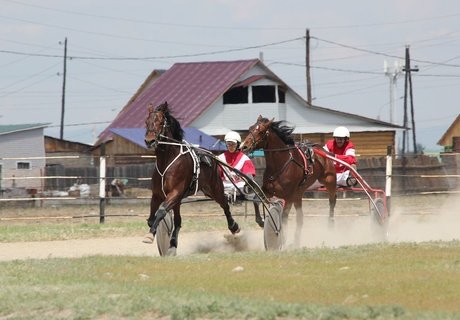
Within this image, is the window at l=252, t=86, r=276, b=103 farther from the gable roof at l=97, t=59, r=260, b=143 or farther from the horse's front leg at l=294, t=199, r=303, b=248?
the horse's front leg at l=294, t=199, r=303, b=248

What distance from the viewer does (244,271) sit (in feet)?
46.9

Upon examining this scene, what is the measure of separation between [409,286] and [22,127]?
45002 mm

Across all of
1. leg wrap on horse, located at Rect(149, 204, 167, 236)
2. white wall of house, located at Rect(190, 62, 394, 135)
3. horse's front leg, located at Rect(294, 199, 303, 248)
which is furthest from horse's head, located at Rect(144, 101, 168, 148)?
white wall of house, located at Rect(190, 62, 394, 135)

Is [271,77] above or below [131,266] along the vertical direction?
above

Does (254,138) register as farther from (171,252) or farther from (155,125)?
(171,252)

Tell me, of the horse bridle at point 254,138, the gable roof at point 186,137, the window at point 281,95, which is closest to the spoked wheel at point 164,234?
the horse bridle at point 254,138

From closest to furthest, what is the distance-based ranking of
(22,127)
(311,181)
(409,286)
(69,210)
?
(409,286) → (311,181) → (69,210) → (22,127)

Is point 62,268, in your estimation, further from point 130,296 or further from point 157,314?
point 157,314

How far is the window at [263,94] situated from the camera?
212 feet

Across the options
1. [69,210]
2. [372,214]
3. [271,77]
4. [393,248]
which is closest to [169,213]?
[393,248]

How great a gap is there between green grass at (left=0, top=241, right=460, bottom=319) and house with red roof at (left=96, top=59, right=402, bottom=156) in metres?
45.5

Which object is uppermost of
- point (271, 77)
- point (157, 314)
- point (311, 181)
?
point (271, 77)

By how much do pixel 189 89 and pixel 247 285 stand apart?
51886 mm

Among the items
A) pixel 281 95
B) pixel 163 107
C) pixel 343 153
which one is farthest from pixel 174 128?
pixel 281 95
